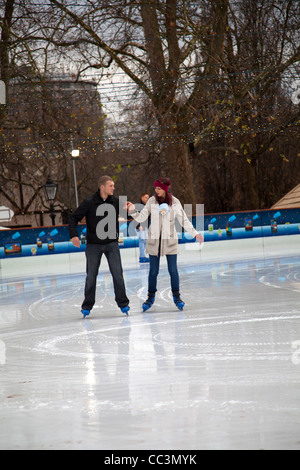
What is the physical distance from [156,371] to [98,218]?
320cm

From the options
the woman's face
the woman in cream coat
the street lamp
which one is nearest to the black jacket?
the woman in cream coat

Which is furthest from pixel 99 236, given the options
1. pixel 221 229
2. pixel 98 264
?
pixel 221 229

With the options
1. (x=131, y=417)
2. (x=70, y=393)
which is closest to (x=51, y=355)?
(x=70, y=393)

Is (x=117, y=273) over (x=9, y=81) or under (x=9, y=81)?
under

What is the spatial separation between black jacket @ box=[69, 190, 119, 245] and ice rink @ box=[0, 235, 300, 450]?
38.0 inches

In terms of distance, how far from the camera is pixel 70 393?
4.14 m

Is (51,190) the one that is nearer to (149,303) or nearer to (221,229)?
(221,229)

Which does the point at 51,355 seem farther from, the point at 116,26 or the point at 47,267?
the point at 116,26

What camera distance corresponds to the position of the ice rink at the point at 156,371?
3207mm

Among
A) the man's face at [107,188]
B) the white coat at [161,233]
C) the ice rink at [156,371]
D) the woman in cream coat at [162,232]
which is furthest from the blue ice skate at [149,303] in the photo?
the man's face at [107,188]

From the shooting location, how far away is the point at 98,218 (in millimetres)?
7543

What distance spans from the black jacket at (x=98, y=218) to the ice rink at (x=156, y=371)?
96 centimetres

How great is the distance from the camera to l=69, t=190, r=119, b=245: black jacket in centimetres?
745
